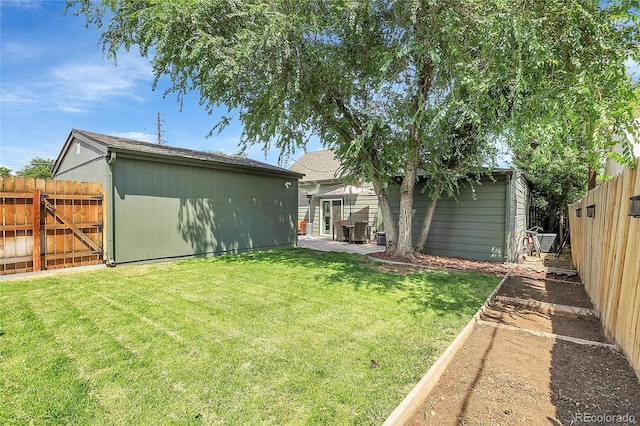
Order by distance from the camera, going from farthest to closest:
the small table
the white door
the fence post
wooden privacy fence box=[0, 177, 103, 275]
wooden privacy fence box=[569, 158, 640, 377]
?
the white door < the small table < the fence post < wooden privacy fence box=[0, 177, 103, 275] < wooden privacy fence box=[569, 158, 640, 377]

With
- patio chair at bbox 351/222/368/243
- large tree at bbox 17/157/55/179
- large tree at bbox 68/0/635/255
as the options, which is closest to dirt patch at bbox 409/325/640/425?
large tree at bbox 68/0/635/255

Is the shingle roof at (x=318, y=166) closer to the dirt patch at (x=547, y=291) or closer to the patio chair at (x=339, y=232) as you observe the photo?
the patio chair at (x=339, y=232)

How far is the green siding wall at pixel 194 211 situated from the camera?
718cm

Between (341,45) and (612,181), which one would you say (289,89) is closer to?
(341,45)

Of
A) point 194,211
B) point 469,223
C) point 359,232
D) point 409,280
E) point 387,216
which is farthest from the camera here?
point 359,232

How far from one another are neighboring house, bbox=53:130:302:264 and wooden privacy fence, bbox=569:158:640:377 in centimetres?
814

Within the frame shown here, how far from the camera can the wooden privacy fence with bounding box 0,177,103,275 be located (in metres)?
5.93

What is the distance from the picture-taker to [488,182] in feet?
28.8

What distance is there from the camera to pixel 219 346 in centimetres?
307

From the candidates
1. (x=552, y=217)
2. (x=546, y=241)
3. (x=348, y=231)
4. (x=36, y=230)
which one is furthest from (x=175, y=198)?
(x=552, y=217)

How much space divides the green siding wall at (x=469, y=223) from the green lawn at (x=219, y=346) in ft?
12.0

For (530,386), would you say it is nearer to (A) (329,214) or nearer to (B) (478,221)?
(B) (478,221)

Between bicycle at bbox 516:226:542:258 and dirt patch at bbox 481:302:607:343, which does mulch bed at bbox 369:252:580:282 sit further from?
dirt patch at bbox 481:302:607:343

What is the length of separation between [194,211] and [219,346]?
6047 mm
